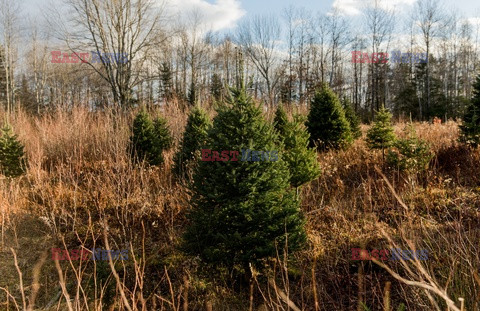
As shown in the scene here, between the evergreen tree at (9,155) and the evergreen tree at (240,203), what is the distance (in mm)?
7442

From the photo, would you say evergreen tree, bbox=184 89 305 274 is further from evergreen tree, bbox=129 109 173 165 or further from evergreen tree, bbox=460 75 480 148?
evergreen tree, bbox=460 75 480 148

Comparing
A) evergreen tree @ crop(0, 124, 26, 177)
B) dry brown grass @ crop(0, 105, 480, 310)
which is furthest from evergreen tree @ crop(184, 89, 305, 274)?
evergreen tree @ crop(0, 124, 26, 177)

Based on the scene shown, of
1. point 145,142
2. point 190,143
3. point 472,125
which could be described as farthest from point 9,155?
point 472,125

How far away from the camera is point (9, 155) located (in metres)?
8.20

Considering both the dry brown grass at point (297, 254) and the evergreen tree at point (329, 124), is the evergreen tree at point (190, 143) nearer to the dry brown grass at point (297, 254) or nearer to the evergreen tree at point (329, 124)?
the dry brown grass at point (297, 254)

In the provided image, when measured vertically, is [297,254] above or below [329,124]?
below

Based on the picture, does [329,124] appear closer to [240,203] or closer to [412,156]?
[412,156]

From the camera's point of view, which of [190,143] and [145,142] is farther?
[145,142]

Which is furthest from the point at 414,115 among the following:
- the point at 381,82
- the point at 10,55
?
the point at 10,55

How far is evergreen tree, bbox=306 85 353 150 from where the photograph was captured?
8484 mm

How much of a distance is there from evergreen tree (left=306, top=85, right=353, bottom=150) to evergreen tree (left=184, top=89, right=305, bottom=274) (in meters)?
5.29

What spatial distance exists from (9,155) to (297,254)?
881 centimetres

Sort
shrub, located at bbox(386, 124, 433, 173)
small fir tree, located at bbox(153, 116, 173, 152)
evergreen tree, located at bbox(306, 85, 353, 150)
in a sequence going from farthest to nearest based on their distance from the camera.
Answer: small fir tree, located at bbox(153, 116, 173, 152)
evergreen tree, located at bbox(306, 85, 353, 150)
shrub, located at bbox(386, 124, 433, 173)

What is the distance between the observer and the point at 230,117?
3.51 metres
